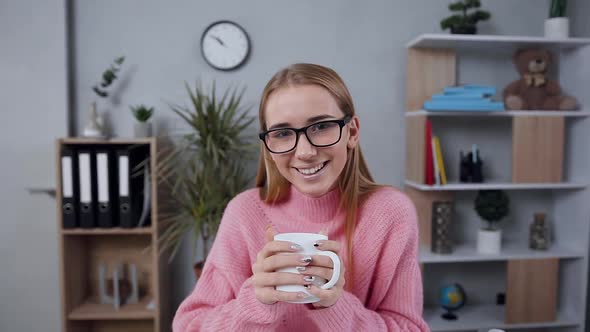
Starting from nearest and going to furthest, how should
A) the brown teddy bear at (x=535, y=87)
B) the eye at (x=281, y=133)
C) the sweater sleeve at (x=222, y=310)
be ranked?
the sweater sleeve at (x=222, y=310)
the eye at (x=281, y=133)
the brown teddy bear at (x=535, y=87)

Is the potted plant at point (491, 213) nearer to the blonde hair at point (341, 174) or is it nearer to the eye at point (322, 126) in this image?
the blonde hair at point (341, 174)

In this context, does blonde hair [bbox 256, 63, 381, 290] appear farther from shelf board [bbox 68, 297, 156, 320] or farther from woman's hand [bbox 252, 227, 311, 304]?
shelf board [bbox 68, 297, 156, 320]

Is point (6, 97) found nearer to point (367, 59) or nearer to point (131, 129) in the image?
point (131, 129)

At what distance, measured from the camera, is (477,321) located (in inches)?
95.3

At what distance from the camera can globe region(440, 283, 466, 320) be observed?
97.8 inches

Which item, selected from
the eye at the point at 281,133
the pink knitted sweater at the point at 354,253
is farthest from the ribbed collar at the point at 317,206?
the eye at the point at 281,133

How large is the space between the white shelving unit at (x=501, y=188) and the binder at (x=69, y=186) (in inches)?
67.9

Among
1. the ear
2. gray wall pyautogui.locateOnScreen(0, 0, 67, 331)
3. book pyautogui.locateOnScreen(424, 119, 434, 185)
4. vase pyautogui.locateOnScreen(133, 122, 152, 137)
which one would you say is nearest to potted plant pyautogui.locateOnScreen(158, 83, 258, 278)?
vase pyautogui.locateOnScreen(133, 122, 152, 137)

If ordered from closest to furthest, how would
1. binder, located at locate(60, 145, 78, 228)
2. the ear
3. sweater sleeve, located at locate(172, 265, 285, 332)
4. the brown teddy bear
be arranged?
1. sweater sleeve, located at locate(172, 265, 285, 332)
2. the ear
3. binder, located at locate(60, 145, 78, 228)
4. the brown teddy bear

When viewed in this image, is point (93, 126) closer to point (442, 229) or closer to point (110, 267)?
point (110, 267)

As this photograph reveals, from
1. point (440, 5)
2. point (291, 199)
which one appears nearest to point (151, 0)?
point (440, 5)

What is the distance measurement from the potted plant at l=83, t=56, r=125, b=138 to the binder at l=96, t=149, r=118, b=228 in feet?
0.51

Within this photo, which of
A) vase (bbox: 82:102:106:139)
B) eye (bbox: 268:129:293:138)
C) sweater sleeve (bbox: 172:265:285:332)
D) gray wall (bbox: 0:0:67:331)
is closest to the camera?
sweater sleeve (bbox: 172:265:285:332)

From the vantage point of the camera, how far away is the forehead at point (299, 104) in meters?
0.92
